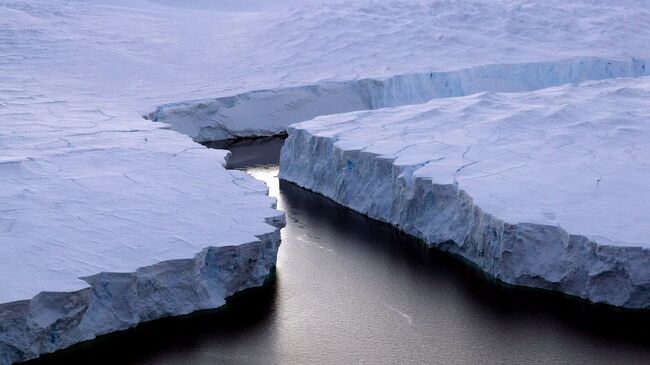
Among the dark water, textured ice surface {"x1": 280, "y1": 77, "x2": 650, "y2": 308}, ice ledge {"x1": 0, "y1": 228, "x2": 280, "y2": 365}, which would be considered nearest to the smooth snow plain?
ice ledge {"x1": 0, "y1": 228, "x2": 280, "y2": 365}

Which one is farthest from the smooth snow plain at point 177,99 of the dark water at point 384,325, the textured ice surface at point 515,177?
the textured ice surface at point 515,177

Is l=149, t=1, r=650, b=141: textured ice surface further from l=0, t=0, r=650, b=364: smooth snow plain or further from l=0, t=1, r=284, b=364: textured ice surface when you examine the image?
l=0, t=1, r=284, b=364: textured ice surface

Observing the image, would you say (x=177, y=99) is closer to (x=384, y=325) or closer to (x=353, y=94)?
(x=353, y=94)

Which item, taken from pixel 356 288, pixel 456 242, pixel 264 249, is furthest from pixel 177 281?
pixel 456 242

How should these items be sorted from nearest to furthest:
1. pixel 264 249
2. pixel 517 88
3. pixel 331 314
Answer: pixel 331 314 < pixel 264 249 < pixel 517 88

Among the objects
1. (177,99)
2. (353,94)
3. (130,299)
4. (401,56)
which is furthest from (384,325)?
(401,56)

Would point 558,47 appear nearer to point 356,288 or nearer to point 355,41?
point 355,41
